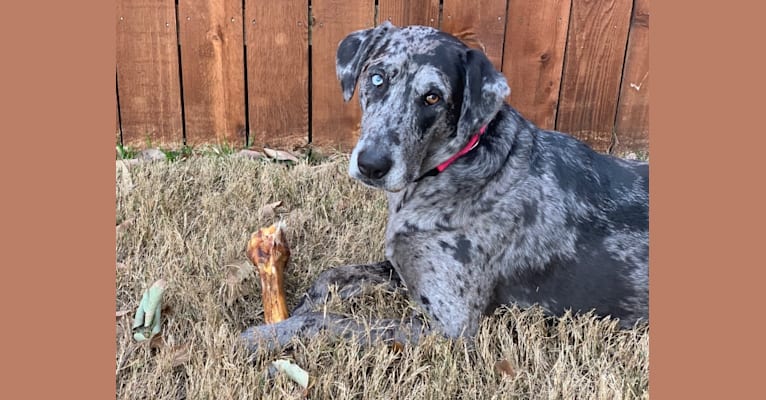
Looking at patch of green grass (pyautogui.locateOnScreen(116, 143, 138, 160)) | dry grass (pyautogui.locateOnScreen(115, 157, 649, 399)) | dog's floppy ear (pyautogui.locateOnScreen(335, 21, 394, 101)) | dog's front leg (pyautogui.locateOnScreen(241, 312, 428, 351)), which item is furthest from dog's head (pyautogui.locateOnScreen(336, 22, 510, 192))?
patch of green grass (pyautogui.locateOnScreen(116, 143, 138, 160))

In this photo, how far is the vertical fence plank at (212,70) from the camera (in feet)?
15.5

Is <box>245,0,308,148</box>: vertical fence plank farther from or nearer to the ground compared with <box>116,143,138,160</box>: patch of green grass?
farther from the ground

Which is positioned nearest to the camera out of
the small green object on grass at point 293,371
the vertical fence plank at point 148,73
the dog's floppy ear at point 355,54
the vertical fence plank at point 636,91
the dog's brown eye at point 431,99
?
the small green object on grass at point 293,371

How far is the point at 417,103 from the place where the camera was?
115 inches

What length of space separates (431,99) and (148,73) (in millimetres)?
2677

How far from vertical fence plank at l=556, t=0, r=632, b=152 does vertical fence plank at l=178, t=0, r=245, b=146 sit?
2307 millimetres

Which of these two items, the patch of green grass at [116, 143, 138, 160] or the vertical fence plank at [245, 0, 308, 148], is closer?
the vertical fence plank at [245, 0, 308, 148]

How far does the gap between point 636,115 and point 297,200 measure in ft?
8.39

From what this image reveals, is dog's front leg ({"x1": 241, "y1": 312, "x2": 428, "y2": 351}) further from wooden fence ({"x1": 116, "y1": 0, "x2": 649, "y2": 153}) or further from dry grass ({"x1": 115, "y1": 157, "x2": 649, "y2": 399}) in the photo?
wooden fence ({"x1": 116, "y1": 0, "x2": 649, "y2": 153})

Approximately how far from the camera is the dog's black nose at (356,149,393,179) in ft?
9.36

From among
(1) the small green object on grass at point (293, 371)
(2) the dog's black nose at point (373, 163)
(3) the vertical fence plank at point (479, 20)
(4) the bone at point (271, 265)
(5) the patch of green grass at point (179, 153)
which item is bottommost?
(1) the small green object on grass at point (293, 371)

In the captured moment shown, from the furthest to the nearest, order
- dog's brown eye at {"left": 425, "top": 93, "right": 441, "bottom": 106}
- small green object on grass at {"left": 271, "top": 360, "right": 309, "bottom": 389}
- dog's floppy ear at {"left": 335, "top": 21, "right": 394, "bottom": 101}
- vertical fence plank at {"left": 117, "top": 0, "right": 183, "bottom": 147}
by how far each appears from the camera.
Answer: vertical fence plank at {"left": 117, "top": 0, "right": 183, "bottom": 147} < dog's floppy ear at {"left": 335, "top": 21, "right": 394, "bottom": 101} < dog's brown eye at {"left": 425, "top": 93, "right": 441, "bottom": 106} < small green object on grass at {"left": 271, "top": 360, "right": 309, "bottom": 389}

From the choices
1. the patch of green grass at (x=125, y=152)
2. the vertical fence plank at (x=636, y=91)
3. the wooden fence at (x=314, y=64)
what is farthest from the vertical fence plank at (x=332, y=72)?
the vertical fence plank at (x=636, y=91)

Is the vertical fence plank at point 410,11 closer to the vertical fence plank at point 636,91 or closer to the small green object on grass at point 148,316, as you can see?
the vertical fence plank at point 636,91
